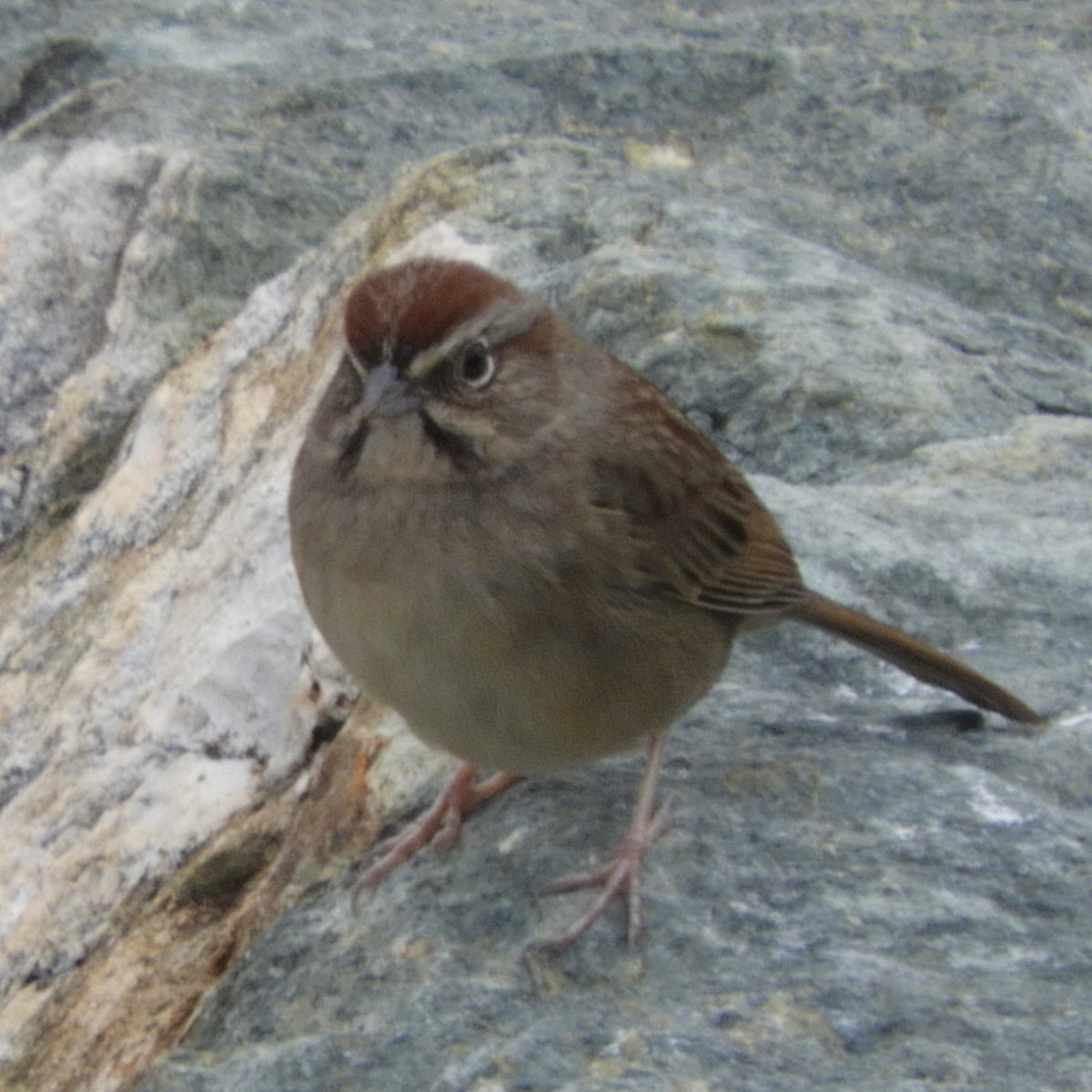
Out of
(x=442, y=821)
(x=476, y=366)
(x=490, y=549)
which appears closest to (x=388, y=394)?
(x=476, y=366)

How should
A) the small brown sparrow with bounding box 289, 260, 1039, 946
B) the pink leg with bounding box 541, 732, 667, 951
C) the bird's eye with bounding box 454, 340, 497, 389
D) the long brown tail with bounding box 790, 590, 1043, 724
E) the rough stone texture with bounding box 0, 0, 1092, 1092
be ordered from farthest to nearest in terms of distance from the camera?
the long brown tail with bounding box 790, 590, 1043, 724, the bird's eye with bounding box 454, 340, 497, 389, the small brown sparrow with bounding box 289, 260, 1039, 946, the pink leg with bounding box 541, 732, 667, 951, the rough stone texture with bounding box 0, 0, 1092, 1092

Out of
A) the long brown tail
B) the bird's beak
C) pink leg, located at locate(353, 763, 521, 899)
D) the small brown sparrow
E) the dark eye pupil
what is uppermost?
the bird's beak

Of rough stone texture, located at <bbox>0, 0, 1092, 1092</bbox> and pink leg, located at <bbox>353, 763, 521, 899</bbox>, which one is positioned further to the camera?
pink leg, located at <bbox>353, 763, 521, 899</bbox>

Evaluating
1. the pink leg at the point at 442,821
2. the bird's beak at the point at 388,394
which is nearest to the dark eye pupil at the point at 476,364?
the bird's beak at the point at 388,394

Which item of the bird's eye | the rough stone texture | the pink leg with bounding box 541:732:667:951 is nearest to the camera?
the rough stone texture

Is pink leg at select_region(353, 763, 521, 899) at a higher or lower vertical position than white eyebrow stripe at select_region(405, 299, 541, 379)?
lower

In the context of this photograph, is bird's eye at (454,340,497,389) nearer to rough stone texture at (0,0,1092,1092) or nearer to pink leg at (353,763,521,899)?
pink leg at (353,763,521,899)

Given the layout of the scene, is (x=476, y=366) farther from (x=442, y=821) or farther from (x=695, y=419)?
(x=695, y=419)

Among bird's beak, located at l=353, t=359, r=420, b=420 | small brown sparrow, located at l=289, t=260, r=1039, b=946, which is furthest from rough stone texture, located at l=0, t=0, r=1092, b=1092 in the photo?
bird's beak, located at l=353, t=359, r=420, b=420
